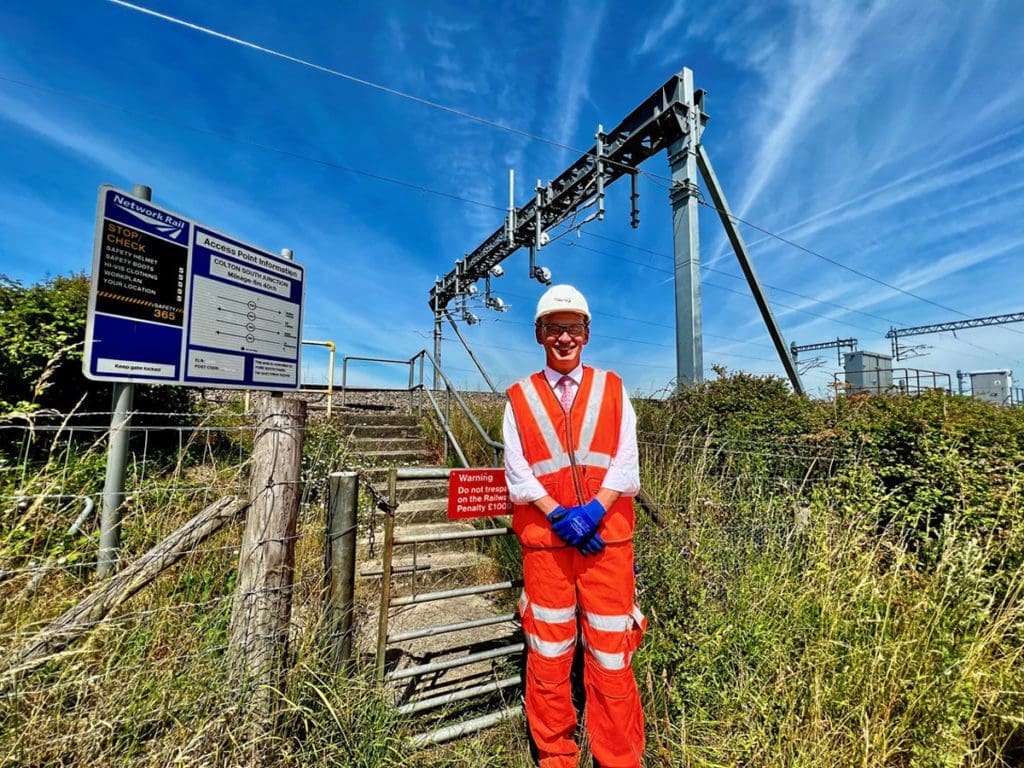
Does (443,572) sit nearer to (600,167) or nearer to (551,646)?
(551,646)

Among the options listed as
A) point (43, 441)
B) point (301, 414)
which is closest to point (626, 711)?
point (301, 414)

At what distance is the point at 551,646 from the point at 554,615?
0.45 feet

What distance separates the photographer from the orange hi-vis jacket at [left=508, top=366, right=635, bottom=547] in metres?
2.00

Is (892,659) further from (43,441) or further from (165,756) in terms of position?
(43,441)

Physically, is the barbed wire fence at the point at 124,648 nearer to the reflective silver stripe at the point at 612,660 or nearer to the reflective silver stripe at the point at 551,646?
the reflective silver stripe at the point at 551,646

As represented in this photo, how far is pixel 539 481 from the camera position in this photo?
6.69ft

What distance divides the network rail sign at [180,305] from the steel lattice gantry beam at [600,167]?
8017 millimetres

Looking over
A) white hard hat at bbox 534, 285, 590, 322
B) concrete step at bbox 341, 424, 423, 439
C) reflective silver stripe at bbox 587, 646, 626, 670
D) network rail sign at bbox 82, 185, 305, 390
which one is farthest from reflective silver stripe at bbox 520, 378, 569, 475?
concrete step at bbox 341, 424, 423, 439

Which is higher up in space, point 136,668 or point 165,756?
point 136,668

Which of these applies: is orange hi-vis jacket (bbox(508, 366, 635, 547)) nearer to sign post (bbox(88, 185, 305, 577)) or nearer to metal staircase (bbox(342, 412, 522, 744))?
metal staircase (bbox(342, 412, 522, 744))

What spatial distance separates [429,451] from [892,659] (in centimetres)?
558

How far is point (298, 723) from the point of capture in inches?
71.7

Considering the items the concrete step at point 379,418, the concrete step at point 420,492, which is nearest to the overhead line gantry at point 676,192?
the concrete step at point 379,418

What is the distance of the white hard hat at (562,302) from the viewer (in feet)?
7.03
